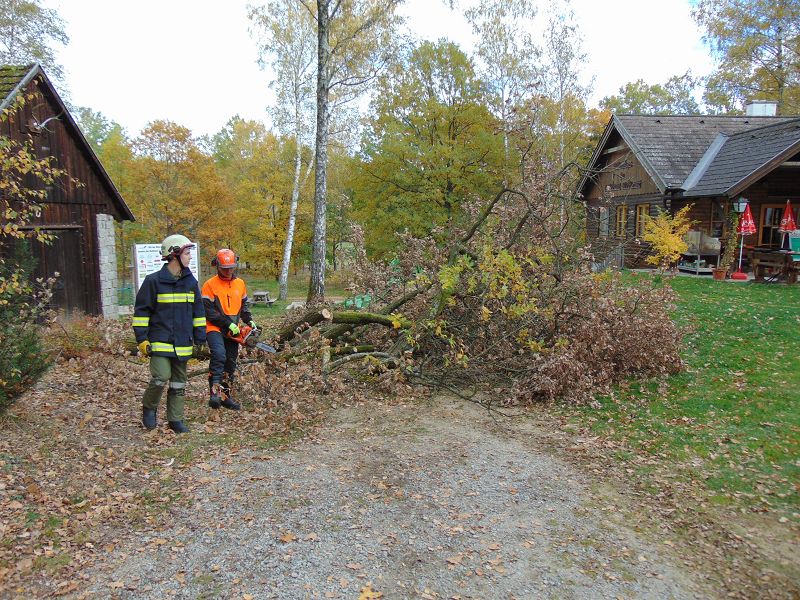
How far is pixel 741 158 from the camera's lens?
17469 millimetres

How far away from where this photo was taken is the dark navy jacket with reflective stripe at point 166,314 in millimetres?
5492

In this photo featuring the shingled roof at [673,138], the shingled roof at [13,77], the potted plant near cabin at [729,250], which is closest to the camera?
the shingled roof at [13,77]

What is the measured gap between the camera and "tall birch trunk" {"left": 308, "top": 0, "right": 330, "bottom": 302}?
13.7 metres

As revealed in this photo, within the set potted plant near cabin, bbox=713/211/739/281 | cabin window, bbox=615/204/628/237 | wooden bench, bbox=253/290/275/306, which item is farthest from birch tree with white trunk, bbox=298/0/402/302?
cabin window, bbox=615/204/628/237

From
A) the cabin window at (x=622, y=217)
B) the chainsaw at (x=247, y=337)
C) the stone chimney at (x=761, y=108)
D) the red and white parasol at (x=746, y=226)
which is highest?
the stone chimney at (x=761, y=108)

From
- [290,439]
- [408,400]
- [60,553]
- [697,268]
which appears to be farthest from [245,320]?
[697,268]

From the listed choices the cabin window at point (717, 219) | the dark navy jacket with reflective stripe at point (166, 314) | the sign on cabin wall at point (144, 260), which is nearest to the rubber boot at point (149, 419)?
the dark navy jacket with reflective stripe at point (166, 314)

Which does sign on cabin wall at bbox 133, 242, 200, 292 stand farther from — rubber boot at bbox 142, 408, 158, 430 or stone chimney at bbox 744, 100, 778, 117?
stone chimney at bbox 744, 100, 778, 117

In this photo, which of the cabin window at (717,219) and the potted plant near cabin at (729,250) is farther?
the cabin window at (717,219)

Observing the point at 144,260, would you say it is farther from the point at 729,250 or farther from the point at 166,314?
the point at 729,250

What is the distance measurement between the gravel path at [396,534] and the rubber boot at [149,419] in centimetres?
107

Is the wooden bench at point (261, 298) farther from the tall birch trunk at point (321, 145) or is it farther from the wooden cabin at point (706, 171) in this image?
the wooden cabin at point (706, 171)

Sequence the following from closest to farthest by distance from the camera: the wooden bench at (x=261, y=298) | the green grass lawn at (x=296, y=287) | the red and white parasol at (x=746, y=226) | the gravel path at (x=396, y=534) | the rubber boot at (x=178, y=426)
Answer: the gravel path at (x=396, y=534), the rubber boot at (x=178, y=426), the red and white parasol at (x=746, y=226), the wooden bench at (x=261, y=298), the green grass lawn at (x=296, y=287)

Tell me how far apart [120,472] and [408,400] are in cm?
350
